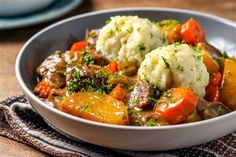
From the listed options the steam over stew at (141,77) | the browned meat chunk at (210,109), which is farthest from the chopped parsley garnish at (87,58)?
the browned meat chunk at (210,109)

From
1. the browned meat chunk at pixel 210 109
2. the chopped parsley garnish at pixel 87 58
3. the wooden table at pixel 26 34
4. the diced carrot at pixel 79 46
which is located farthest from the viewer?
the diced carrot at pixel 79 46

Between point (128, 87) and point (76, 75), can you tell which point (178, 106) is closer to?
point (128, 87)

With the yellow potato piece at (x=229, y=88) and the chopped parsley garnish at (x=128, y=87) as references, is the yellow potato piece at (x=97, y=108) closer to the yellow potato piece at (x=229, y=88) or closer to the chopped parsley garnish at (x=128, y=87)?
the chopped parsley garnish at (x=128, y=87)

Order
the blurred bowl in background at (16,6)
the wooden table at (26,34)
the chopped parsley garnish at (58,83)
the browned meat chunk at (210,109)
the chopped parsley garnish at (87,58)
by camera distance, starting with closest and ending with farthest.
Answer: the browned meat chunk at (210,109)
the wooden table at (26,34)
the chopped parsley garnish at (58,83)
the chopped parsley garnish at (87,58)
the blurred bowl in background at (16,6)

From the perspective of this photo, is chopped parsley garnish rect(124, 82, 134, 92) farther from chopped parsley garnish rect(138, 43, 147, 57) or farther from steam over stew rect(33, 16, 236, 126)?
chopped parsley garnish rect(138, 43, 147, 57)

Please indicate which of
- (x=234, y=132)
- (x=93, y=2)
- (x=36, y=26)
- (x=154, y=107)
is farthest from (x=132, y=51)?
(x=93, y=2)

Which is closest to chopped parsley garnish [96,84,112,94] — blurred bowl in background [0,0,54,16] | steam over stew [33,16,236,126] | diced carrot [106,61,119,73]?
steam over stew [33,16,236,126]

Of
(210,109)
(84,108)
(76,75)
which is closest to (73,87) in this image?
(76,75)

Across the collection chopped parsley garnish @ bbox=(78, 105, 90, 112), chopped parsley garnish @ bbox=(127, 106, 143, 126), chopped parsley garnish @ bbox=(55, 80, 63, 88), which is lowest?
chopped parsley garnish @ bbox=(55, 80, 63, 88)
